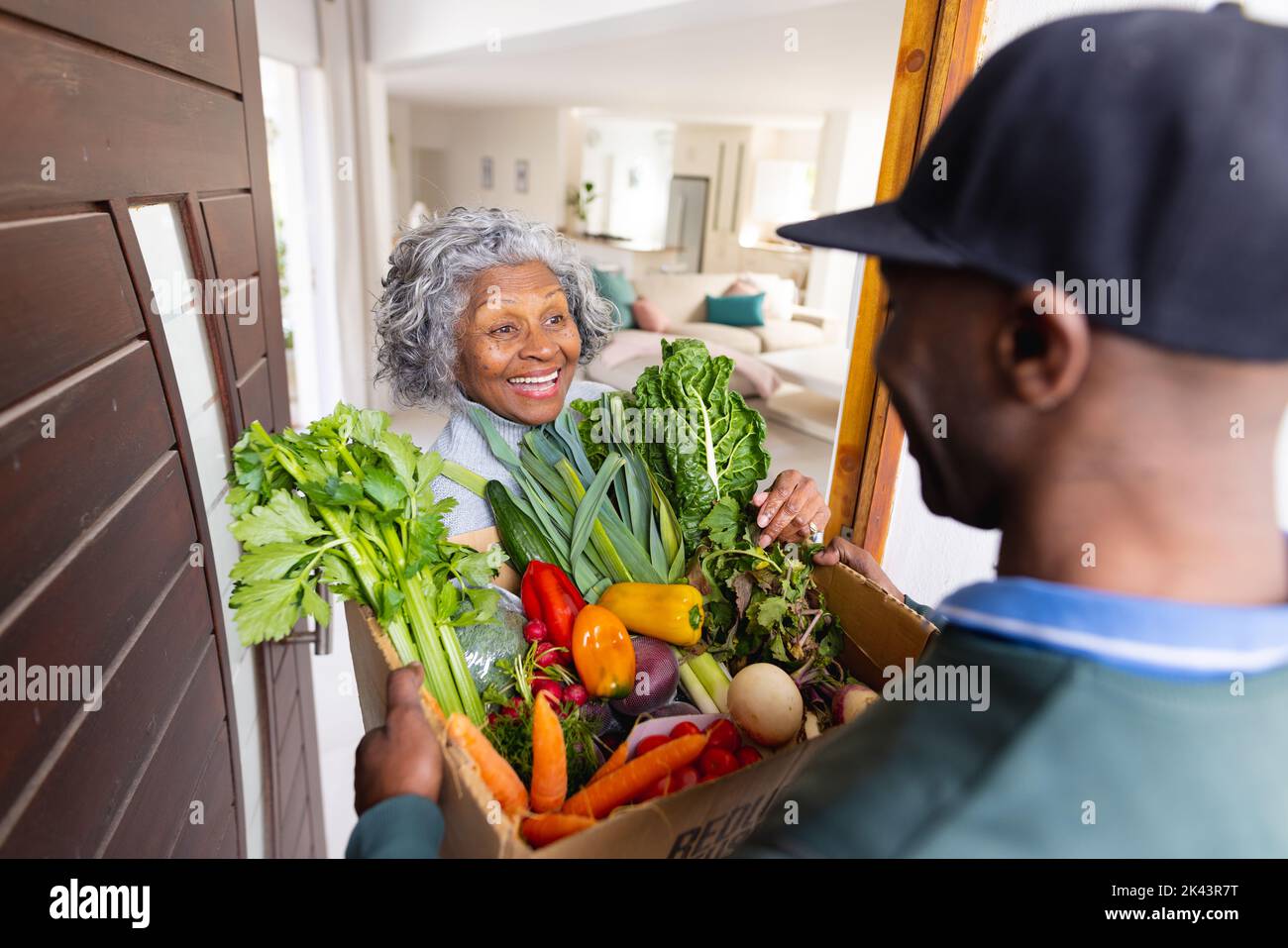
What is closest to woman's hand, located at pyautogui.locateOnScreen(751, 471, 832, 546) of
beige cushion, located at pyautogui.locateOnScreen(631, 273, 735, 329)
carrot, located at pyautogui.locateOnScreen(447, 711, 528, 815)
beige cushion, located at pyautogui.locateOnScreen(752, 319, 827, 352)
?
carrot, located at pyautogui.locateOnScreen(447, 711, 528, 815)

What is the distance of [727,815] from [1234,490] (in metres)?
0.63

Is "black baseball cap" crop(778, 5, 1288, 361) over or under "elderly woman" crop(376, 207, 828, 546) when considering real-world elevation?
over

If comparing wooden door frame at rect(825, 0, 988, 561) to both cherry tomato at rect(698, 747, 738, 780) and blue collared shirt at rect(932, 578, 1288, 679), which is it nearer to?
cherry tomato at rect(698, 747, 738, 780)

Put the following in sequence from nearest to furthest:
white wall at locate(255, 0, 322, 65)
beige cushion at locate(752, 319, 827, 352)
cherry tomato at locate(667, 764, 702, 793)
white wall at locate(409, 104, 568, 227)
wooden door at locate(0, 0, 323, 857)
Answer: wooden door at locate(0, 0, 323, 857)
cherry tomato at locate(667, 764, 702, 793)
white wall at locate(255, 0, 322, 65)
beige cushion at locate(752, 319, 827, 352)
white wall at locate(409, 104, 568, 227)

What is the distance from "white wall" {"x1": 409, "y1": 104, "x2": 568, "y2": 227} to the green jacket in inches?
364

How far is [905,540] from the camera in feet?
5.63

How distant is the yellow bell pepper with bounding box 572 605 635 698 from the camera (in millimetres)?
1220

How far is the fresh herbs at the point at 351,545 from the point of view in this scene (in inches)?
42.6

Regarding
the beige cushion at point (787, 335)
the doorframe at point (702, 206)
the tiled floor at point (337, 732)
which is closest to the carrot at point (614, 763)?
the tiled floor at point (337, 732)

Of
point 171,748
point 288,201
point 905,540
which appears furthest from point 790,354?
point 171,748

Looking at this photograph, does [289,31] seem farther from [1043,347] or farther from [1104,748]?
[1104,748]

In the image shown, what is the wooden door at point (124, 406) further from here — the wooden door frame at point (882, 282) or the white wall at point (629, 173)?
the white wall at point (629, 173)

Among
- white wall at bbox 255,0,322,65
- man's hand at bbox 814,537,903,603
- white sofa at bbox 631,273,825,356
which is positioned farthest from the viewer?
white sofa at bbox 631,273,825,356
